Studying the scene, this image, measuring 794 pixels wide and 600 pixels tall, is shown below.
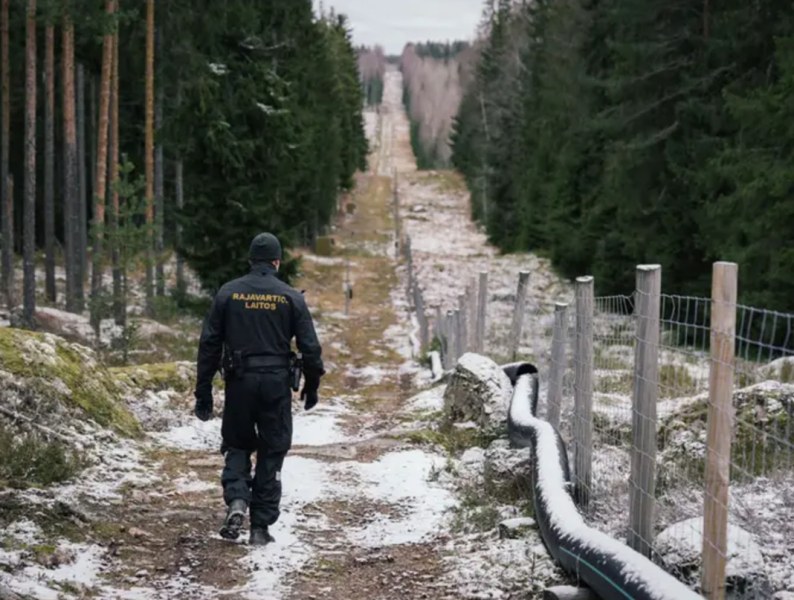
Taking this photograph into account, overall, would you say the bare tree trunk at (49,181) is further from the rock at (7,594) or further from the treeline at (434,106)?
the treeline at (434,106)

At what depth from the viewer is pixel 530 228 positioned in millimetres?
41562

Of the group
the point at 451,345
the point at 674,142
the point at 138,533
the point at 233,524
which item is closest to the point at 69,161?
the point at 451,345

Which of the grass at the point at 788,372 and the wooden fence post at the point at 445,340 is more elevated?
the grass at the point at 788,372

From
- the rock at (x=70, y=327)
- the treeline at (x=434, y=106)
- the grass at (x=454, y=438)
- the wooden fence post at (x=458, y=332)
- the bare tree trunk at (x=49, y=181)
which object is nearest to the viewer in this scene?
the grass at (x=454, y=438)

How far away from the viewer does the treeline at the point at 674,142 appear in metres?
17.0

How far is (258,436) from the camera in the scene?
19.7 ft

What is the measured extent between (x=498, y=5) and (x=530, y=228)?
33315 millimetres

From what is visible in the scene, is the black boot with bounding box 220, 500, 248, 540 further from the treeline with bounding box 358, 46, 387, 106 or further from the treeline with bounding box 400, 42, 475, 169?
the treeline with bounding box 358, 46, 387, 106

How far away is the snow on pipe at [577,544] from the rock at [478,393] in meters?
1.57

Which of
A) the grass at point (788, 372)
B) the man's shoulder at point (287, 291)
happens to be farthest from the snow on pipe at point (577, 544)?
the grass at point (788, 372)

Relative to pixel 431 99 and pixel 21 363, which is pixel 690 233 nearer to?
pixel 21 363

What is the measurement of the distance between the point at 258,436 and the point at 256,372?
50cm

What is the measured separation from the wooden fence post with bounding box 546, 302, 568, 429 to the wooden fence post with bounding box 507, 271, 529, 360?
9.37 ft

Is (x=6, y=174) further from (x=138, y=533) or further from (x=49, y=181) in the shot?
(x=138, y=533)
